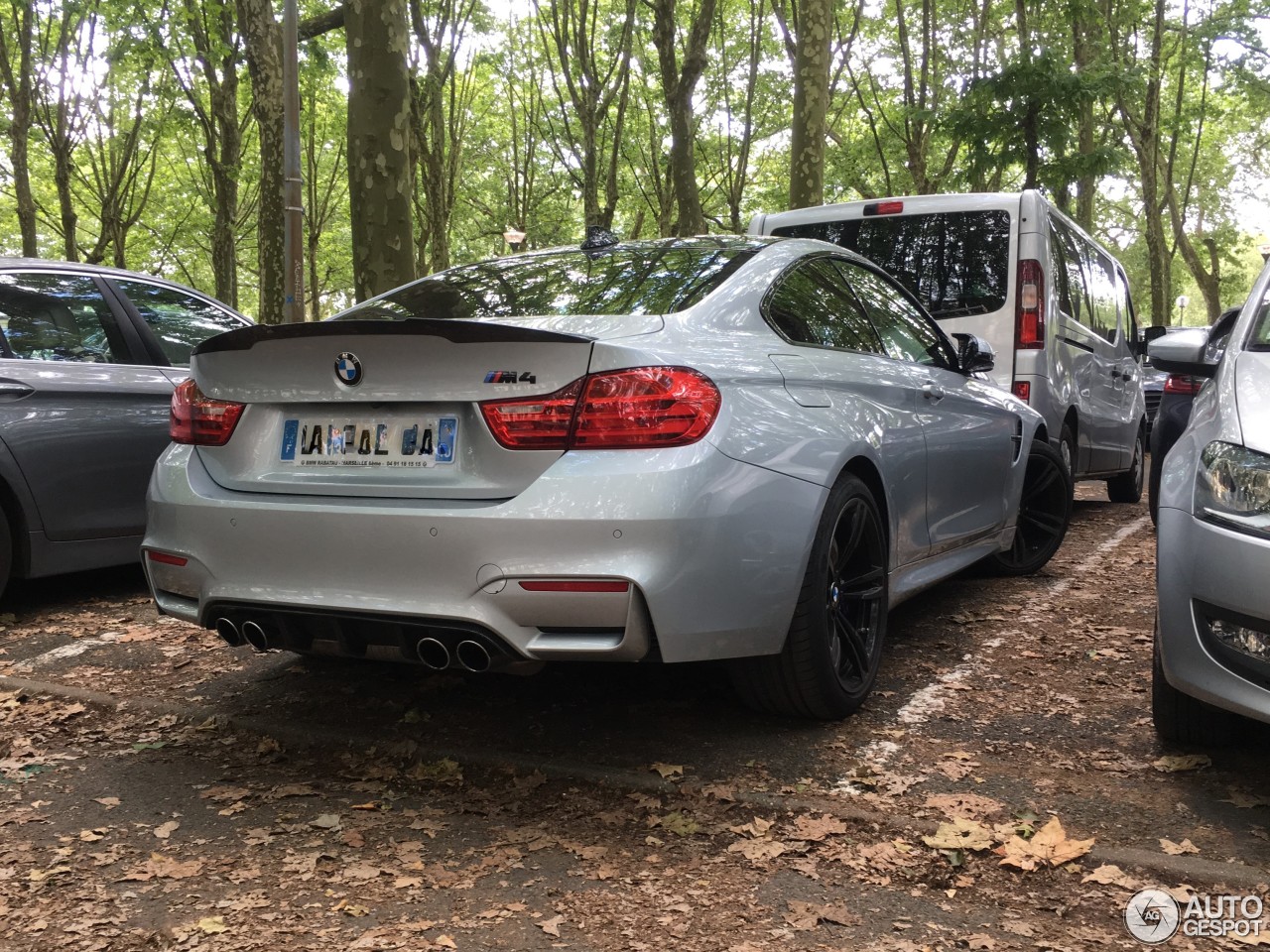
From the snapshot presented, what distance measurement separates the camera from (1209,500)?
2928mm

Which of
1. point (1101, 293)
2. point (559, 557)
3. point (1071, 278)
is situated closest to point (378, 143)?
point (1071, 278)

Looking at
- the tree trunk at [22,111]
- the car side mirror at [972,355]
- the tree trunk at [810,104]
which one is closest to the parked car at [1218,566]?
the car side mirror at [972,355]

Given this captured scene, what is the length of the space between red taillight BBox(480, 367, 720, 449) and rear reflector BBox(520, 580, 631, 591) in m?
0.34

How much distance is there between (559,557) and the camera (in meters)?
2.86

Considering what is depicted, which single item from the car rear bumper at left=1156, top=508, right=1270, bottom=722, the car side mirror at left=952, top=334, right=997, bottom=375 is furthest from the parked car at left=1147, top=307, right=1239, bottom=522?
the car rear bumper at left=1156, top=508, right=1270, bottom=722

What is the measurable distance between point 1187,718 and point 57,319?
494 centimetres

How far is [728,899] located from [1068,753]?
1.39 metres

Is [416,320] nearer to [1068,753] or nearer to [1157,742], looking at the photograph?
[1068,753]

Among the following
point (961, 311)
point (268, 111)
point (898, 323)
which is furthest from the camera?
point (268, 111)

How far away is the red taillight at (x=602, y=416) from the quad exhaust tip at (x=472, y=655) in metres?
0.52

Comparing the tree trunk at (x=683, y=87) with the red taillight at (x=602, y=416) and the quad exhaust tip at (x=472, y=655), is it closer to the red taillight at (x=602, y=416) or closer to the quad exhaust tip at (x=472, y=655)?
the red taillight at (x=602, y=416)

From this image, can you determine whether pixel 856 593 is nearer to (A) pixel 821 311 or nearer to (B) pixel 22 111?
(A) pixel 821 311

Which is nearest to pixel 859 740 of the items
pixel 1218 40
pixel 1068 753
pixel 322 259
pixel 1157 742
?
pixel 1068 753

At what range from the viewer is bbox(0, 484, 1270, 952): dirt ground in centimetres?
249
